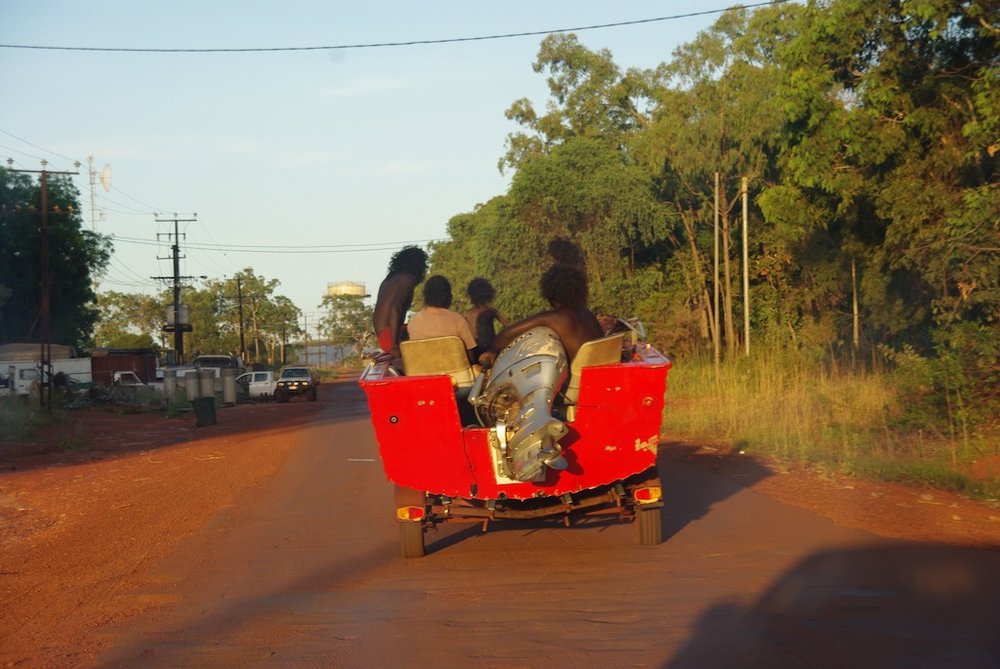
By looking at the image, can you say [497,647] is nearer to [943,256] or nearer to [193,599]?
[193,599]

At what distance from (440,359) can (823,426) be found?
8981mm

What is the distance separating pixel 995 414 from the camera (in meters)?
13.1

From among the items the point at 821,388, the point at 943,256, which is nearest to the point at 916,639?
the point at 943,256

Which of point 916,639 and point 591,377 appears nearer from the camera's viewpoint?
point 916,639

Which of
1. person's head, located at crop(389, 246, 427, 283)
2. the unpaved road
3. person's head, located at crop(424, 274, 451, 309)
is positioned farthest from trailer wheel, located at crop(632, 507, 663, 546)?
person's head, located at crop(389, 246, 427, 283)

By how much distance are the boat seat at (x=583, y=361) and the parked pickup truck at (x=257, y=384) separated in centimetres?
4117

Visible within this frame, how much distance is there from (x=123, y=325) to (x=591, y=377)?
9553 centimetres

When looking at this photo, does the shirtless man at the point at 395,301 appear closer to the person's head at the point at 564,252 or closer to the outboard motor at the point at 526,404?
the person's head at the point at 564,252

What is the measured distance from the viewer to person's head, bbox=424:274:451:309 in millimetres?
8438

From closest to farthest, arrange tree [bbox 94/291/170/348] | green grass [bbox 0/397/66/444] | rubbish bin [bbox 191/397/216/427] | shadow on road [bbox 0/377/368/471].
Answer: shadow on road [bbox 0/377/368/471] → green grass [bbox 0/397/66/444] → rubbish bin [bbox 191/397/216/427] → tree [bbox 94/291/170/348]

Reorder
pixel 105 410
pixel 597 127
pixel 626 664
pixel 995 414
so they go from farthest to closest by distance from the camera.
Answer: pixel 597 127
pixel 105 410
pixel 995 414
pixel 626 664

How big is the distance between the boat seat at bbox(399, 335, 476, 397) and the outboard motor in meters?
0.28

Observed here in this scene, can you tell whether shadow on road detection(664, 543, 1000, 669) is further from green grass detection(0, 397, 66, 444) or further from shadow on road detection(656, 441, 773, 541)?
green grass detection(0, 397, 66, 444)

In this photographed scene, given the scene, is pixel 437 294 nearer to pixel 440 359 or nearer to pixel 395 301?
pixel 395 301
